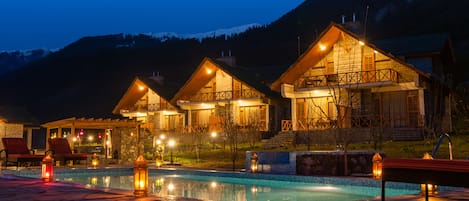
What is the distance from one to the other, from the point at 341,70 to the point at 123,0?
177m

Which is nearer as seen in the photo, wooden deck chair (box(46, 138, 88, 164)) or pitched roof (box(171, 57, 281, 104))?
wooden deck chair (box(46, 138, 88, 164))

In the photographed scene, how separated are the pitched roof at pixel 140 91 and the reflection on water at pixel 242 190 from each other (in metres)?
22.3

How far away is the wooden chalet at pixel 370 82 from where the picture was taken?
24891mm

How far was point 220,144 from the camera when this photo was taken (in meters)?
28.5

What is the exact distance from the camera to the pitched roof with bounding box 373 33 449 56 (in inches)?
1041

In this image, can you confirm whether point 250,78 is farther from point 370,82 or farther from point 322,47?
point 370,82

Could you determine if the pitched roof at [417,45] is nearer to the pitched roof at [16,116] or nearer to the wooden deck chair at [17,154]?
the wooden deck chair at [17,154]

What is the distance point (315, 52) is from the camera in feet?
89.2

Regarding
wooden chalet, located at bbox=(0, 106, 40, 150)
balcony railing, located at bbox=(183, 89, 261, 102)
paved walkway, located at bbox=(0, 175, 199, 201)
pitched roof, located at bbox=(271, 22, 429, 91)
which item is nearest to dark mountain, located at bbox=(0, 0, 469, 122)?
balcony railing, located at bbox=(183, 89, 261, 102)

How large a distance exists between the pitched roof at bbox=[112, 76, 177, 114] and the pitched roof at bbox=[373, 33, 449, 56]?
1623 cm

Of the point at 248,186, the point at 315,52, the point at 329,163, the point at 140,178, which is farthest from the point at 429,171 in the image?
the point at 315,52

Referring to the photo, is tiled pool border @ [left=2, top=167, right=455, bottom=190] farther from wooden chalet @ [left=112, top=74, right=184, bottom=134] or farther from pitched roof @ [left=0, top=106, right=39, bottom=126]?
wooden chalet @ [left=112, top=74, right=184, bottom=134]

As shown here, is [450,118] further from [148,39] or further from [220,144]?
[148,39]

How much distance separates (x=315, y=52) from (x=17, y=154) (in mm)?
15858
